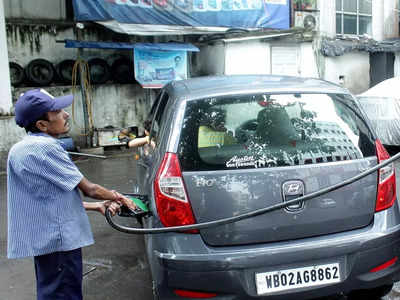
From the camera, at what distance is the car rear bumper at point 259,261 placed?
247 cm

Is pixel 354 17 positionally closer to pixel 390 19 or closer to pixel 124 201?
pixel 390 19

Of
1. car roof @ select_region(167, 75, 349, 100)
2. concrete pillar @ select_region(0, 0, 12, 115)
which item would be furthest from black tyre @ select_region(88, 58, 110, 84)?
car roof @ select_region(167, 75, 349, 100)

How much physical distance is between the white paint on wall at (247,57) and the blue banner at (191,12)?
58cm

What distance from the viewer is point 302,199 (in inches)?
100

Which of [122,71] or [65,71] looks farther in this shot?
[122,71]

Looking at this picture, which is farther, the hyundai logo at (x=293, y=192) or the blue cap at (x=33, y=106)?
the hyundai logo at (x=293, y=192)

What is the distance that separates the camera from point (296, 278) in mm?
2529

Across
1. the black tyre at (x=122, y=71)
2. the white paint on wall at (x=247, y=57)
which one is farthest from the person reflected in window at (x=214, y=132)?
the white paint on wall at (x=247, y=57)

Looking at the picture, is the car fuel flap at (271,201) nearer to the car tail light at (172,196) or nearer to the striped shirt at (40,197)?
the car tail light at (172,196)

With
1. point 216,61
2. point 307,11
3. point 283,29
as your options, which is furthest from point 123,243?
point 307,11

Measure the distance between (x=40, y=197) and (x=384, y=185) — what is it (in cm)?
209

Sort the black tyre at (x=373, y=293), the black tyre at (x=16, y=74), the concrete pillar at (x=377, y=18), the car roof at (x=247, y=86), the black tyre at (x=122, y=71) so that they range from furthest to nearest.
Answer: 1. the concrete pillar at (x=377, y=18)
2. the black tyre at (x=122, y=71)
3. the black tyre at (x=16, y=74)
4. the black tyre at (x=373, y=293)
5. the car roof at (x=247, y=86)

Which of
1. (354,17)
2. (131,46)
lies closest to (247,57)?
(131,46)

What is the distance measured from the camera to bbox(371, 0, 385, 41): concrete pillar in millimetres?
17000
